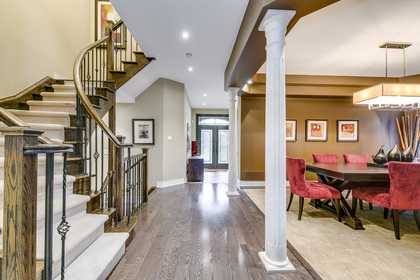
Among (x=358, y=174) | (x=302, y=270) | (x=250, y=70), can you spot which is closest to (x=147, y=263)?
(x=302, y=270)

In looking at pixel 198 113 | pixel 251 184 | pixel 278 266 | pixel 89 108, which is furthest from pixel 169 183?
pixel 198 113

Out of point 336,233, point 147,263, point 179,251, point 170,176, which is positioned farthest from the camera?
point 170,176

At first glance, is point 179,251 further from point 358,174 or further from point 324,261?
point 358,174

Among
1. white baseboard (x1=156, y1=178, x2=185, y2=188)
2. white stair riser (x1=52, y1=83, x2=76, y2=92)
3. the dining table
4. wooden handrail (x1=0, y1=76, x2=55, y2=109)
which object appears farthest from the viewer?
white baseboard (x1=156, y1=178, x2=185, y2=188)

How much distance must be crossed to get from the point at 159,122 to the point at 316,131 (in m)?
4.29

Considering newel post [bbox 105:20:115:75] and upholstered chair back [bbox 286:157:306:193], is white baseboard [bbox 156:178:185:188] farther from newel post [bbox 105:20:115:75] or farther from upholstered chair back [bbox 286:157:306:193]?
upholstered chair back [bbox 286:157:306:193]

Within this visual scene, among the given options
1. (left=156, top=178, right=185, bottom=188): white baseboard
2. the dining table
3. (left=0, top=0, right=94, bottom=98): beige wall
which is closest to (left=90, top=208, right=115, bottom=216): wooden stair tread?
(left=0, top=0, right=94, bottom=98): beige wall

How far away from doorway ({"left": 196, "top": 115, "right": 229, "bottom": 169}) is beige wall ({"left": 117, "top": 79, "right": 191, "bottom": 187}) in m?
4.08

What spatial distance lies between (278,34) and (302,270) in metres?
2.22

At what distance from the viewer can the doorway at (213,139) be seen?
31.1 ft

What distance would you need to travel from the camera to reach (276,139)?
185 centimetres

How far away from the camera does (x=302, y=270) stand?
1890 millimetres

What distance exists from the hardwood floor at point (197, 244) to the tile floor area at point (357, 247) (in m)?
0.28

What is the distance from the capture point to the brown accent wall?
552cm
